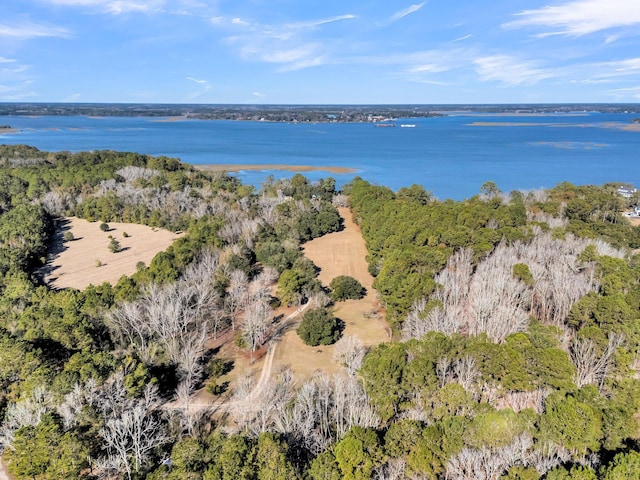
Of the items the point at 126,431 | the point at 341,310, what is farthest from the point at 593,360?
the point at 126,431

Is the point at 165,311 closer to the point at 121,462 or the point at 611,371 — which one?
the point at 121,462

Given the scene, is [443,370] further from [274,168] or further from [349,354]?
[274,168]

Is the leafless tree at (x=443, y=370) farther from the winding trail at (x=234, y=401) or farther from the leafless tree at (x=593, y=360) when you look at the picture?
the winding trail at (x=234, y=401)

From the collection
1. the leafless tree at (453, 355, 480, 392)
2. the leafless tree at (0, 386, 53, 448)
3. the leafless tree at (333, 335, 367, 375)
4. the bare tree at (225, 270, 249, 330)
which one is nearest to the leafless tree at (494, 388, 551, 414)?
the leafless tree at (453, 355, 480, 392)

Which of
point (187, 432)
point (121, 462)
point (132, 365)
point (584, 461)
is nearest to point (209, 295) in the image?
point (132, 365)

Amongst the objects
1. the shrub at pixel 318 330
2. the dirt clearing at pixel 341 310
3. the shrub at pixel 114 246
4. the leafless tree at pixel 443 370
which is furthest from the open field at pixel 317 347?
the shrub at pixel 114 246
